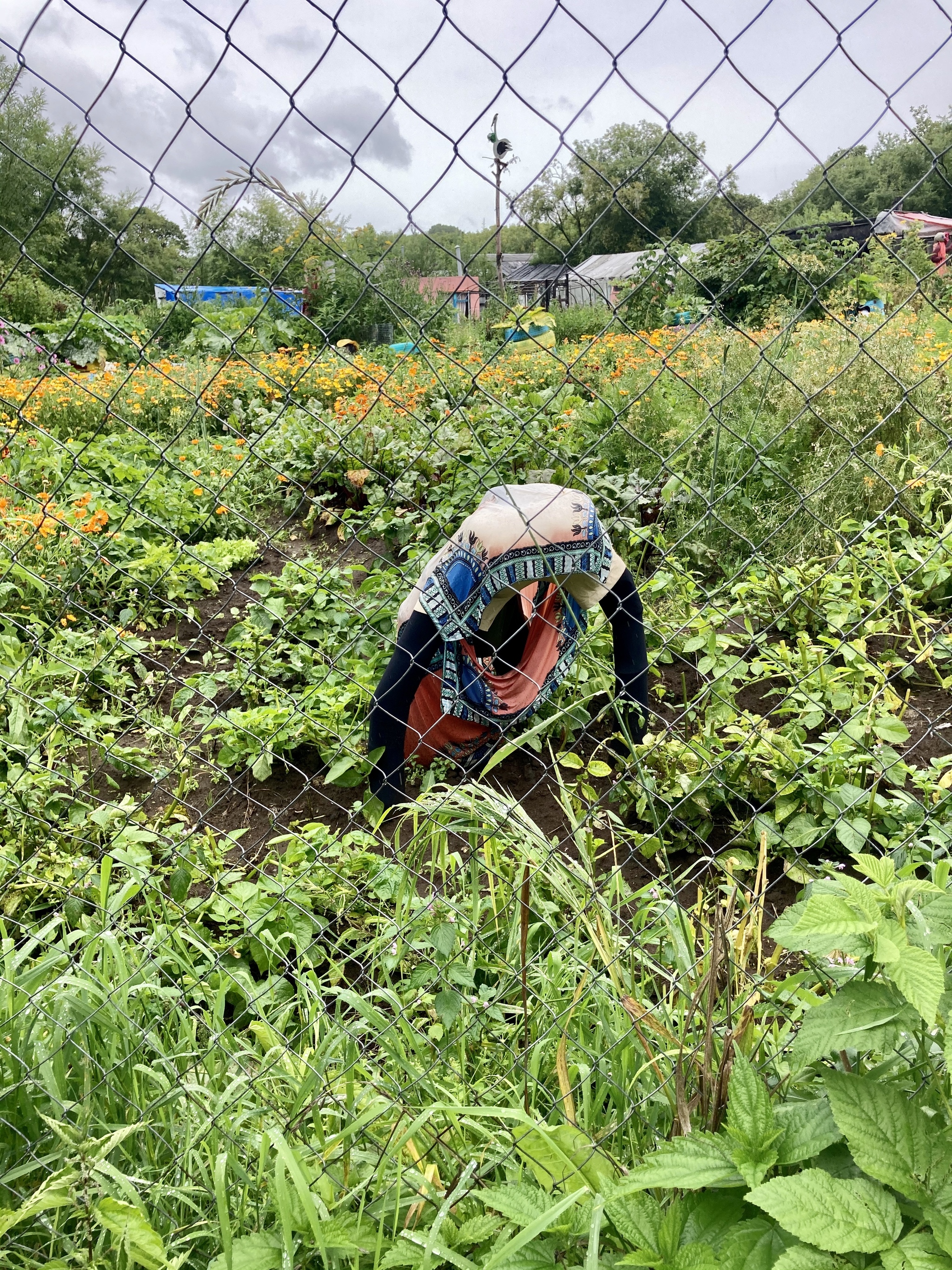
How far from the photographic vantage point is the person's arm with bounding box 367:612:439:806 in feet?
8.77

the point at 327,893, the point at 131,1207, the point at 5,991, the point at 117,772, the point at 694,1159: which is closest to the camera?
the point at 694,1159

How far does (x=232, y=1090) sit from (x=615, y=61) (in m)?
1.52

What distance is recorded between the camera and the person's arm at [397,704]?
8.77 ft

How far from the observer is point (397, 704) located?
2.72 metres

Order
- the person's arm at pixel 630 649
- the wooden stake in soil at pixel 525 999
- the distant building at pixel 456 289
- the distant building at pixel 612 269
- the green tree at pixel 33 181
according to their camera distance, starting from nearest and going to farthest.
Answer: the green tree at pixel 33 181, the distant building at pixel 456 289, the wooden stake in soil at pixel 525 999, the distant building at pixel 612 269, the person's arm at pixel 630 649

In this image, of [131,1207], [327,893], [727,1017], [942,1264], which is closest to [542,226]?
[727,1017]

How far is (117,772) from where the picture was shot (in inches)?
123

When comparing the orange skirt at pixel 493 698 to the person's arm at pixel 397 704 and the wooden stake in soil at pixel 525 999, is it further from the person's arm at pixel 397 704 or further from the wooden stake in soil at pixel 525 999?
the wooden stake in soil at pixel 525 999

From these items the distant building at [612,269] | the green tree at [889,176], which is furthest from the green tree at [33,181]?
the green tree at [889,176]

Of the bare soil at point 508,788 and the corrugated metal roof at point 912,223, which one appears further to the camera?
the bare soil at point 508,788

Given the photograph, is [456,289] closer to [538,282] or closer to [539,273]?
[538,282]

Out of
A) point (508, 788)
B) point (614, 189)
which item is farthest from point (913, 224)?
point (614, 189)

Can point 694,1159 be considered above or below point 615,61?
below

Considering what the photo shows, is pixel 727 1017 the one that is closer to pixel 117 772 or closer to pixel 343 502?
pixel 117 772
